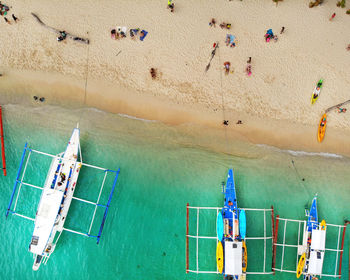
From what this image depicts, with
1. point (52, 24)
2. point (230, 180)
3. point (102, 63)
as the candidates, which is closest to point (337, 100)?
point (230, 180)

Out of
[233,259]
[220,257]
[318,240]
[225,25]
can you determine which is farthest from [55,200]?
[318,240]

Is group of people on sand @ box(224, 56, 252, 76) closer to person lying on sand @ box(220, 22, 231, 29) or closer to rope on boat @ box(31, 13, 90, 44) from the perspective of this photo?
person lying on sand @ box(220, 22, 231, 29)

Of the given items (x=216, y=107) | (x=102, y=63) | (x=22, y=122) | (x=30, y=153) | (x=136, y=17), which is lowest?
(x=30, y=153)

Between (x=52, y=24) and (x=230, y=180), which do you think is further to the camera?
(x=52, y=24)

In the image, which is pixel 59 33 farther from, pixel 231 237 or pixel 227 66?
pixel 231 237

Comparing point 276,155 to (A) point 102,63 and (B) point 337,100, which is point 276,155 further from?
(A) point 102,63

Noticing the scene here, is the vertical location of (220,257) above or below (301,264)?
below

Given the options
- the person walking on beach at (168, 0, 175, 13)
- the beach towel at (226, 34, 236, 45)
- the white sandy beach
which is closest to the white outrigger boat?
the white sandy beach
